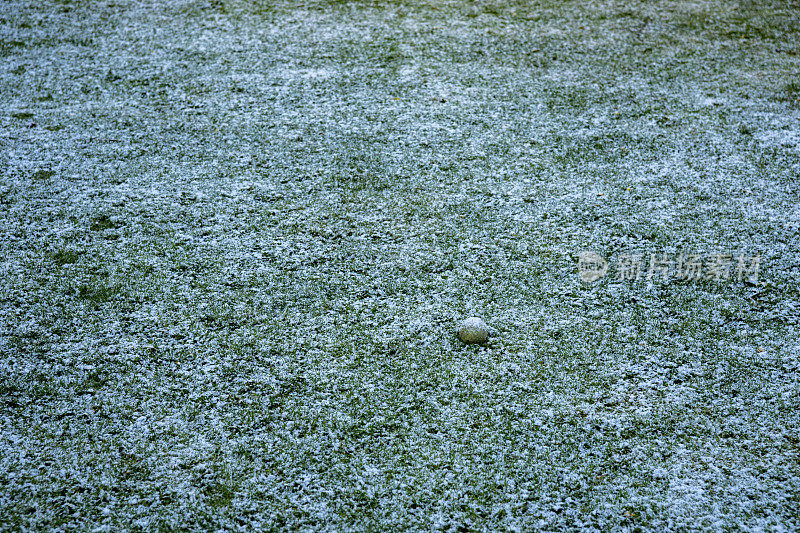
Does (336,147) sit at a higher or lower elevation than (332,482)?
higher

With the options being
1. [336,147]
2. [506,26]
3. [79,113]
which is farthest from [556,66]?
[79,113]

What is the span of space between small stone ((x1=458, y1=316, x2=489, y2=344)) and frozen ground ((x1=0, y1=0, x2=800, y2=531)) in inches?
1.2

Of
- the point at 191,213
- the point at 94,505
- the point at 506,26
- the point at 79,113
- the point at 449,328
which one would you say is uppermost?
the point at 506,26

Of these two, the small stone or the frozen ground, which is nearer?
the frozen ground

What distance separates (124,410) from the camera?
62.3 inches

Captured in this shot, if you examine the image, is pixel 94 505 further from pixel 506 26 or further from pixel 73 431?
pixel 506 26

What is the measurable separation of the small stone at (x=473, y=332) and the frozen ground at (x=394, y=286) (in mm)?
32

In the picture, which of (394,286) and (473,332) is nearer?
(473,332)

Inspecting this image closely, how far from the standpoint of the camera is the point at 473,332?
1.78 metres

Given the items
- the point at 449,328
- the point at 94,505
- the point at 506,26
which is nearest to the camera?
the point at 94,505

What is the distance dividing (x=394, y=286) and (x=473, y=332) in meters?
0.33

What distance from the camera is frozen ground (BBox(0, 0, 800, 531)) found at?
4.69 ft

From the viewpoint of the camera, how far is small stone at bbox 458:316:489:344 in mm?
1781

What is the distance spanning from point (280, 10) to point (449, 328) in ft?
9.52
